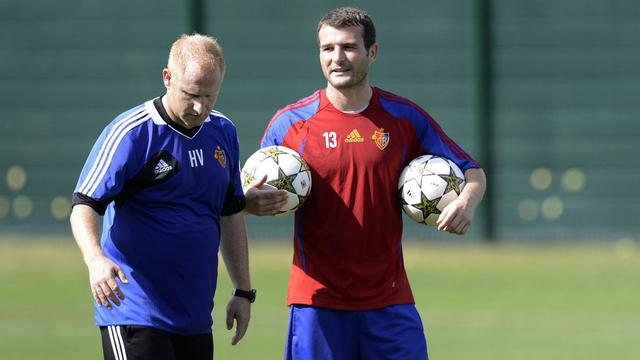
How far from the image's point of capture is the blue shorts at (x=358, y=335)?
6598 mm

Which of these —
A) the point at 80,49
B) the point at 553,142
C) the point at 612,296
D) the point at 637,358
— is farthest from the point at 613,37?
the point at 637,358

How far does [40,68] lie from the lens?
18.3 meters

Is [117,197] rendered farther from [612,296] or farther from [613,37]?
[613,37]

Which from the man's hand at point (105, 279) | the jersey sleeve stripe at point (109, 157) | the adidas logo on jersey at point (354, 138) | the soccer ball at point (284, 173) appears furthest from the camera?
the adidas logo on jersey at point (354, 138)

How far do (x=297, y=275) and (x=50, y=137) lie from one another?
12187 millimetres

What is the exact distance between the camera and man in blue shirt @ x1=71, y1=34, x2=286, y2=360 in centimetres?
591

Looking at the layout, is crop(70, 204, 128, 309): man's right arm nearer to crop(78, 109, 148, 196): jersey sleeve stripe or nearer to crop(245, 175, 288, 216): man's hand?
crop(78, 109, 148, 196): jersey sleeve stripe

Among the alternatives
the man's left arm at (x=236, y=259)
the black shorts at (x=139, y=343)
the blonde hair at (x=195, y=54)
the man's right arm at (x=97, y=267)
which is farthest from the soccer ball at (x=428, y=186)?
the man's right arm at (x=97, y=267)

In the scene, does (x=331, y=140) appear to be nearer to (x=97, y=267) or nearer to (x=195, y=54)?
(x=195, y=54)

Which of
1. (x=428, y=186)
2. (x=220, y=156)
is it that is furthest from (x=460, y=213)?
(x=220, y=156)

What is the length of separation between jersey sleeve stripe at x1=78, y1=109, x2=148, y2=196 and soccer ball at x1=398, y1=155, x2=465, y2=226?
1.42 meters

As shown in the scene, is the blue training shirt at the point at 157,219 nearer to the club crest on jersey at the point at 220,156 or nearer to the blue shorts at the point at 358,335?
the club crest on jersey at the point at 220,156

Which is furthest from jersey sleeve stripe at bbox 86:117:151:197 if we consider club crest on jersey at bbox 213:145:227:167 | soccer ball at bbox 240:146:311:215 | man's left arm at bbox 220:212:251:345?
soccer ball at bbox 240:146:311:215

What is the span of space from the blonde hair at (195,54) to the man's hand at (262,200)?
0.87 metres
